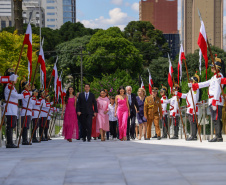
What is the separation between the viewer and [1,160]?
7.94 m

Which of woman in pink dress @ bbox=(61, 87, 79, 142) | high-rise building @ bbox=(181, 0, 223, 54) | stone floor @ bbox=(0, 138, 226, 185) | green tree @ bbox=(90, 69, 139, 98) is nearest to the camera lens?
stone floor @ bbox=(0, 138, 226, 185)

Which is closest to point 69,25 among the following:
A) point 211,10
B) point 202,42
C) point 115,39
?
point 115,39

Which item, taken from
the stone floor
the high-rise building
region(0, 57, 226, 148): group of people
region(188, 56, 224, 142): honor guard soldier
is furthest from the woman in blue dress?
the high-rise building

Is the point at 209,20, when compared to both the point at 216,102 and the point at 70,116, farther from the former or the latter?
the point at 216,102

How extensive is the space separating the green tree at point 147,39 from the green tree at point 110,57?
10340 millimetres

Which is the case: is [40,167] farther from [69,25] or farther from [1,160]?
[69,25]

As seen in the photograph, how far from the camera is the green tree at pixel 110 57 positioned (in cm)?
6975

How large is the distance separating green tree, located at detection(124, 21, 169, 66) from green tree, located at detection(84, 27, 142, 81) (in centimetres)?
1034

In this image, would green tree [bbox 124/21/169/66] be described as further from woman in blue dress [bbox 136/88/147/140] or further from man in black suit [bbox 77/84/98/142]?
man in black suit [bbox 77/84/98/142]

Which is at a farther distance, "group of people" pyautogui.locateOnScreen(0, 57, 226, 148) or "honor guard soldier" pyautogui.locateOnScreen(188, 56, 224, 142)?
"group of people" pyautogui.locateOnScreen(0, 57, 226, 148)

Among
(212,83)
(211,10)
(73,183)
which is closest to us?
(73,183)

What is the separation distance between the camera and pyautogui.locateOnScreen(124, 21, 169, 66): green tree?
275 ft

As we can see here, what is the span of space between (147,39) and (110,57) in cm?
2041

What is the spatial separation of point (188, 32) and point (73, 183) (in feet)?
455
